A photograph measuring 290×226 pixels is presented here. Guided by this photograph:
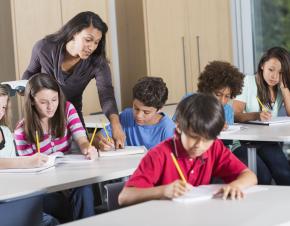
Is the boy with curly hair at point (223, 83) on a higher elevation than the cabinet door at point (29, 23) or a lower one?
lower

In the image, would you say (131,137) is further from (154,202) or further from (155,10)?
(155,10)

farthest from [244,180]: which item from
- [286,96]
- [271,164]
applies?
[286,96]

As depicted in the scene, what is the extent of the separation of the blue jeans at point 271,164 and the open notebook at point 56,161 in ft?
3.75

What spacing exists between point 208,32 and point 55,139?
112 inches

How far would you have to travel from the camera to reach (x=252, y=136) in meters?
3.31

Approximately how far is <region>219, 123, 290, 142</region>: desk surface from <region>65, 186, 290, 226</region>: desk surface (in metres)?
1.27

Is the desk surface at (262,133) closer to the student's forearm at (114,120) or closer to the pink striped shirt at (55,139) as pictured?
the student's forearm at (114,120)

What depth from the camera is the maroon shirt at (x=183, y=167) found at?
6.84 feet

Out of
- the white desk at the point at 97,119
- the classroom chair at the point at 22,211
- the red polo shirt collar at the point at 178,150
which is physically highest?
the red polo shirt collar at the point at 178,150

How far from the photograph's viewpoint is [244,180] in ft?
6.82

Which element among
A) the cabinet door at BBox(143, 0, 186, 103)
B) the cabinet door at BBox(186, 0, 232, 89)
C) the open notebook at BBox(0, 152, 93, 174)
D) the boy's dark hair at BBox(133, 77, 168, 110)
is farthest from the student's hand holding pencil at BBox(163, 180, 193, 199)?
the cabinet door at BBox(186, 0, 232, 89)

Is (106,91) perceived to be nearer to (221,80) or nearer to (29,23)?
(221,80)

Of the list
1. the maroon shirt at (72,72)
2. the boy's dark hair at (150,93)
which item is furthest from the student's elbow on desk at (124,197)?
the maroon shirt at (72,72)

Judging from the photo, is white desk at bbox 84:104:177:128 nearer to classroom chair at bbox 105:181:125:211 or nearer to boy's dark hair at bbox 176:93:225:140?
classroom chair at bbox 105:181:125:211
